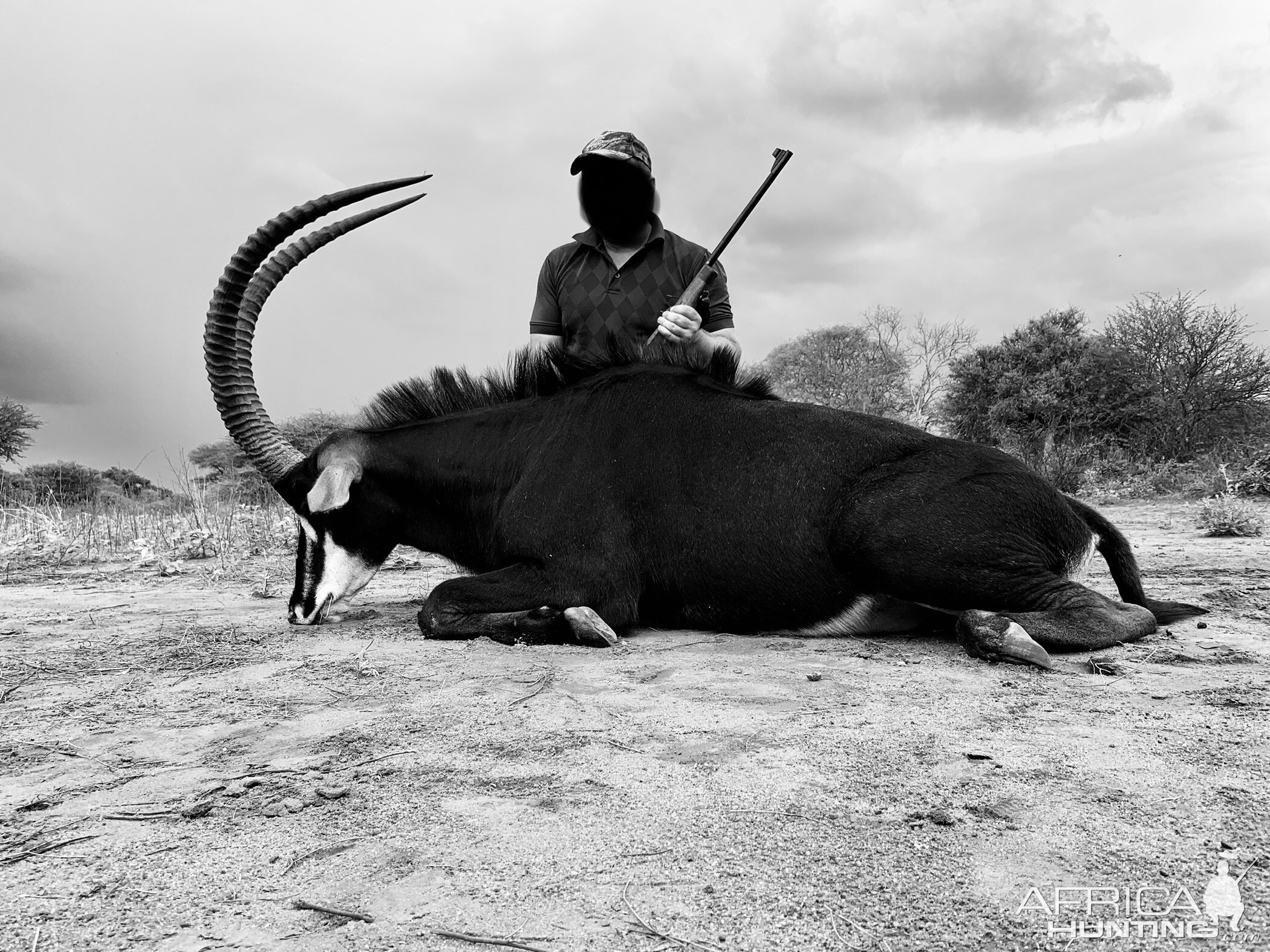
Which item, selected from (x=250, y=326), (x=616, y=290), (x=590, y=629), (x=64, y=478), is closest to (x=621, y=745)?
(x=590, y=629)

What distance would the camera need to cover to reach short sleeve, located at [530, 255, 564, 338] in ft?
18.0

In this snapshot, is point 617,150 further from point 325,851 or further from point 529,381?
point 325,851

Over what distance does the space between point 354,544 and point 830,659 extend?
243cm

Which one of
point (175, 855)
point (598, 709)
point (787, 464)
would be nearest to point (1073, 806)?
point (598, 709)

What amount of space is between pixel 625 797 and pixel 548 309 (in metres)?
4.12

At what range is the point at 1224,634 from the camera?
3494mm

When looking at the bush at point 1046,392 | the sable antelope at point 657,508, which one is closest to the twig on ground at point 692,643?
the sable antelope at point 657,508

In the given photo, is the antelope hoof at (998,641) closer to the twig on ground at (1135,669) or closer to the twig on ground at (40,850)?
the twig on ground at (1135,669)

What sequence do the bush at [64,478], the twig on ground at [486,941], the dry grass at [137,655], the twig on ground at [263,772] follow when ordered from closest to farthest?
1. the twig on ground at [486,941]
2. the twig on ground at [263,772]
3. the dry grass at [137,655]
4. the bush at [64,478]

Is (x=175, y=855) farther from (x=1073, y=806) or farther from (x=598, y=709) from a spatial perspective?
(x=1073, y=806)

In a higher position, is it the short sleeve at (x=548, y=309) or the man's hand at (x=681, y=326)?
the short sleeve at (x=548, y=309)

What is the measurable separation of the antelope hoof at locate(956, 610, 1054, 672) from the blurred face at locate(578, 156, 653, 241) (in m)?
3.17

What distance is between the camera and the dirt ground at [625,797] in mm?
1338

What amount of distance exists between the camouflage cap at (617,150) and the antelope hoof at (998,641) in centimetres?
330
